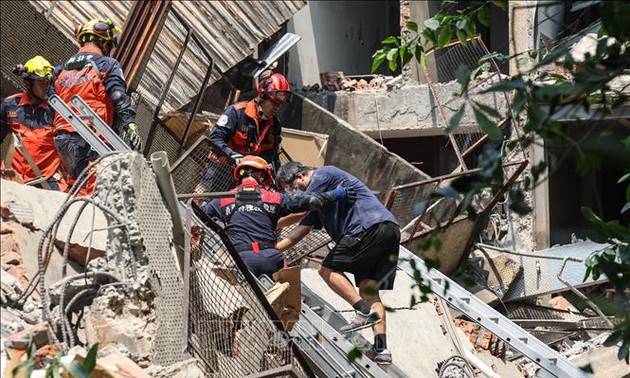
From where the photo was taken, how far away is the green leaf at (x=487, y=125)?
151 inches

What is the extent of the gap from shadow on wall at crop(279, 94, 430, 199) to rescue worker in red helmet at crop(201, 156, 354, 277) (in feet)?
14.5

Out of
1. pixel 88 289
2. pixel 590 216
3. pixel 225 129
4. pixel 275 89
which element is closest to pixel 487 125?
pixel 590 216

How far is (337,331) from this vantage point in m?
8.12

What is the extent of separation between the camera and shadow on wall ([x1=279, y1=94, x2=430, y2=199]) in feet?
44.2

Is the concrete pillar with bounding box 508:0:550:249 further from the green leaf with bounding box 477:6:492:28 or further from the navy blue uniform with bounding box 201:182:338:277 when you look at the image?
the green leaf with bounding box 477:6:492:28

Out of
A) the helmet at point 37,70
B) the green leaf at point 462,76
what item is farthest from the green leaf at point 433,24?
the helmet at point 37,70

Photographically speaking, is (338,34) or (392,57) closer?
(392,57)

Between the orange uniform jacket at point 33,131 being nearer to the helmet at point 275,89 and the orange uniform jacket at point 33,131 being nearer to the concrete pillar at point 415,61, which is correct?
the helmet at point 275,89

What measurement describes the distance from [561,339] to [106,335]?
21.4 ft

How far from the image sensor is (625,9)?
4.13m

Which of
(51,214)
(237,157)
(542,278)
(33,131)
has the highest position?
(51,214)

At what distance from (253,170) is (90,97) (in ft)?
4.38

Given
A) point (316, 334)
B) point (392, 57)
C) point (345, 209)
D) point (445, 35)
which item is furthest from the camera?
point (345, 209)

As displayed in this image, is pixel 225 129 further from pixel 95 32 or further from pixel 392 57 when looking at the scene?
pixel 392 57
